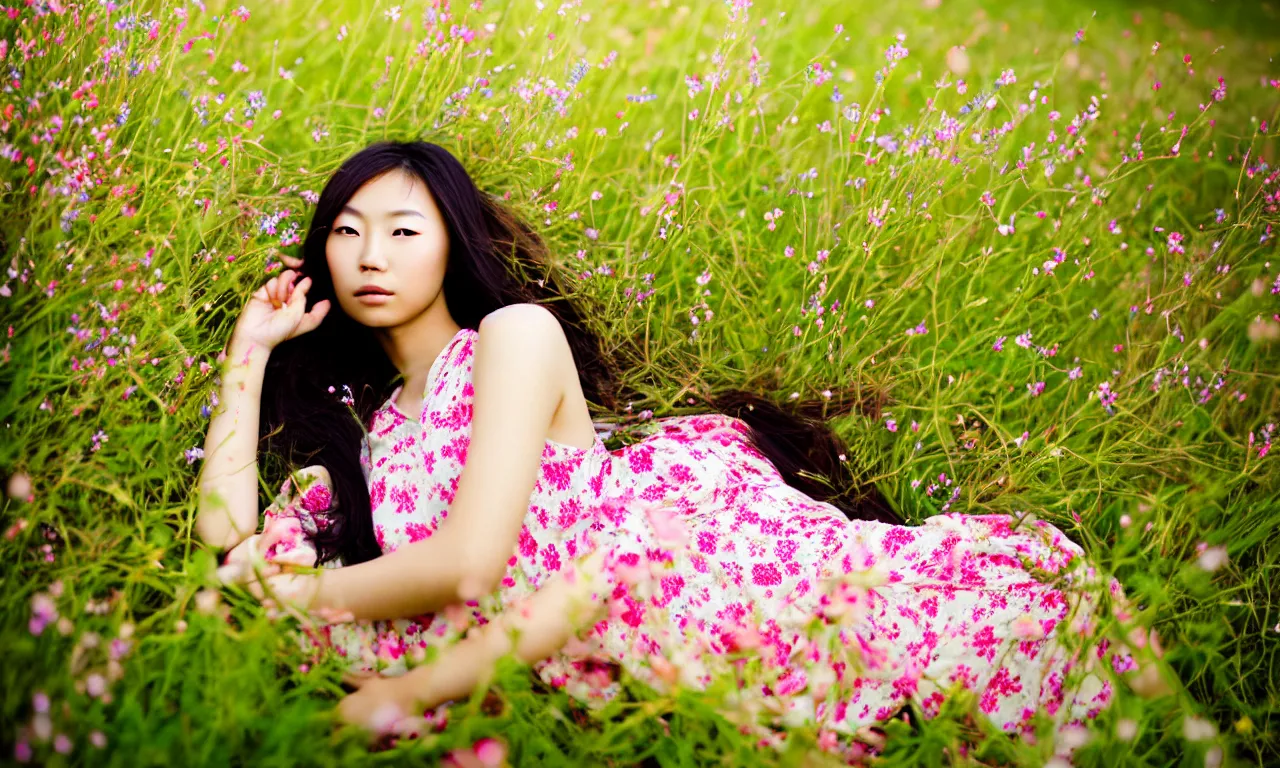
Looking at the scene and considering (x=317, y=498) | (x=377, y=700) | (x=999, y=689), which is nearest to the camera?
(x=377, y=700)

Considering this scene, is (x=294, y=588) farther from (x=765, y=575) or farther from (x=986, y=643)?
(x=986, y=643)

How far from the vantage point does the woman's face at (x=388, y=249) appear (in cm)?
238

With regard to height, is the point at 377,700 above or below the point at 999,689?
above

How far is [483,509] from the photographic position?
1.98 m

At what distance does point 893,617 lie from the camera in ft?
7.17

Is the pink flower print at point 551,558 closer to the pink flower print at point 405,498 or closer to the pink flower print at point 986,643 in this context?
the pink flower print at point 405,498

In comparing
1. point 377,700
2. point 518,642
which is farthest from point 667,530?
point 377,700

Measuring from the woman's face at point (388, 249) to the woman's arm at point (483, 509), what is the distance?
0.36 m

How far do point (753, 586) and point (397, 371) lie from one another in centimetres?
103

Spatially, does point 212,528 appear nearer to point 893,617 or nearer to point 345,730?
point 345,730

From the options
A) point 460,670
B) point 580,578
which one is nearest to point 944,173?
point 580,578

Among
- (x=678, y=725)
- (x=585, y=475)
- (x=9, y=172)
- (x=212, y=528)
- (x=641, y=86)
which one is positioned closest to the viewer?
(x=678, y=725)

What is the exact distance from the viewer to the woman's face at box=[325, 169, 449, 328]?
238 centimetres

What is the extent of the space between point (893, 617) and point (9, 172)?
194 centimetres
